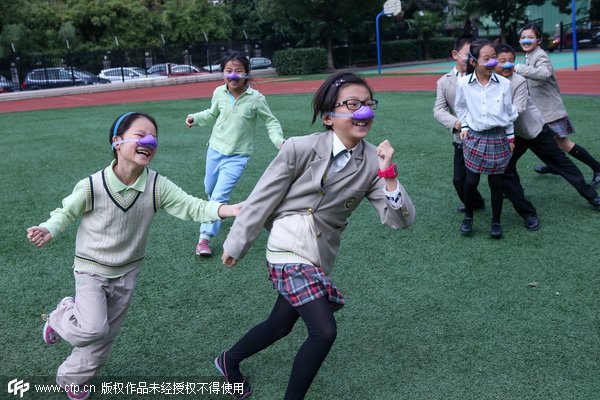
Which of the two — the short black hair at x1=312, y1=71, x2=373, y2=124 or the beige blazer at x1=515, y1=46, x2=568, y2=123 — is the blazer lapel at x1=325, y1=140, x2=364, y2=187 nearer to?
the short black hair at x1=312, y1=71, x2=373, y2=124

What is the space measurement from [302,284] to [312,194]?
42cm

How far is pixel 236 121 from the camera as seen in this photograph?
517 centimetres

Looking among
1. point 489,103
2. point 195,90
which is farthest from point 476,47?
point 195,90

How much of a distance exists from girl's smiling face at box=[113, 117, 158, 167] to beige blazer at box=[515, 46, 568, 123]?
4411 mm

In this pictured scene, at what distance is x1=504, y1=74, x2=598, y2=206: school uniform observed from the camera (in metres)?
5.18

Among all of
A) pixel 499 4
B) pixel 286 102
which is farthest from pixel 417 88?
pixel 499 4

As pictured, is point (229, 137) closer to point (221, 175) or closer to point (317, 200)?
point (221, 175)

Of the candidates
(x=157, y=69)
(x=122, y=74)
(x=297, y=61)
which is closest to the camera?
(x=122, y=74)

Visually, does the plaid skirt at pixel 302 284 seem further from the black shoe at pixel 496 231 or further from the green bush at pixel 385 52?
the green bush at pixel 385 52

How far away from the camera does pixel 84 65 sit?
2731 cm

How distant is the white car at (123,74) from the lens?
89.2ft

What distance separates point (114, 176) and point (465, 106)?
3.23 meters

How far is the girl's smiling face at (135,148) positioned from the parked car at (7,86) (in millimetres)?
25532

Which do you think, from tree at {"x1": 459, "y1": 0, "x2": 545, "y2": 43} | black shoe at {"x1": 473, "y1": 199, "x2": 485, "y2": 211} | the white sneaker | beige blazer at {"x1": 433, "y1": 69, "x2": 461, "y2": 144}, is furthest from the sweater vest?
tree at {"x1": 459, "y1": 0, "x2": 545, "y2": 43}
